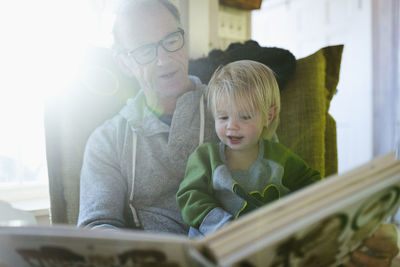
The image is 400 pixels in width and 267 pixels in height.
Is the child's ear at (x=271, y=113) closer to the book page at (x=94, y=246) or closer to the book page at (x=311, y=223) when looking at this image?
the book page at (x=311, y=223)

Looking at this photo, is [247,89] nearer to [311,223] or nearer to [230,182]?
[230,182]

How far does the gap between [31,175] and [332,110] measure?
707 mm

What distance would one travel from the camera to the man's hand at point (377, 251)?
20.1 inches

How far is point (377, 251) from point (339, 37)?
2.20ft

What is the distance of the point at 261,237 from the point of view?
293mm

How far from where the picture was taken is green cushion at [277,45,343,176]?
2.15ft

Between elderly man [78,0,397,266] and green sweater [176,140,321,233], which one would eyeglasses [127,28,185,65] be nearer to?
elderly man [78,0,397,266]

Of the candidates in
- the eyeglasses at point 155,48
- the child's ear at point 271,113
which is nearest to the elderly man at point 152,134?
the eyeglasses at point 155,48

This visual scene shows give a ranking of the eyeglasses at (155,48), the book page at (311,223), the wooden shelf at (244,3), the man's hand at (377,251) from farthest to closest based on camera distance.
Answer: the wooden shelf at (244,3), the eyeglasses at (155,48), the man's hand at (377,251), the book page at (311,223)

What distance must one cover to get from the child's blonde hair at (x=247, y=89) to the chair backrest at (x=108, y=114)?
6 cm

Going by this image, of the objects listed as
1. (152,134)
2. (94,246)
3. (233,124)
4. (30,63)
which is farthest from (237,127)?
(30,63)

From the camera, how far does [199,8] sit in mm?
708

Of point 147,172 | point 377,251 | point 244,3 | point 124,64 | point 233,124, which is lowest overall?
point 377,251

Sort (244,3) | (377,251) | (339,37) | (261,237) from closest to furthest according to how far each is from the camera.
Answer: (261,237), (377,251), (244,3), (339,37)
